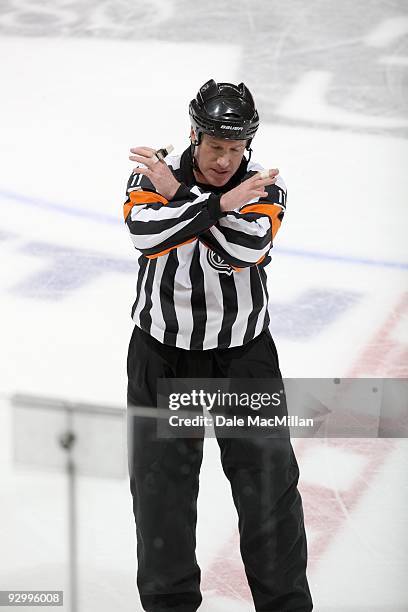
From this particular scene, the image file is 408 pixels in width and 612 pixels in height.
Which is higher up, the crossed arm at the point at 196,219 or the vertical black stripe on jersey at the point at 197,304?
the crossed arm at the point at 196,219

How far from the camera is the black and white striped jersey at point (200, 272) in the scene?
2.12m

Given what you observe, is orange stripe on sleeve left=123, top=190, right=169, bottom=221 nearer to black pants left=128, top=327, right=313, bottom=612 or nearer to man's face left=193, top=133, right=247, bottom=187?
man's face left=193, top=133, right=247, bottom=187

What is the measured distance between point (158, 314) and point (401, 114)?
3.40 m

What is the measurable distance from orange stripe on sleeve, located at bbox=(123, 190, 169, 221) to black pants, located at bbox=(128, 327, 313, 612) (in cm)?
29

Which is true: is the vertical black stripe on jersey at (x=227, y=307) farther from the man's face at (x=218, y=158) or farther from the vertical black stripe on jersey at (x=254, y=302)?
the man's face at (x=218, y=158)

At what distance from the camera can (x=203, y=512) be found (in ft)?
8.50

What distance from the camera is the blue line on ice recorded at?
4.20 m

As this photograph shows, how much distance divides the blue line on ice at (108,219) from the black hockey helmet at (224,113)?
2091 millimetres

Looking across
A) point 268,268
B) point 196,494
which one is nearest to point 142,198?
point 196,494

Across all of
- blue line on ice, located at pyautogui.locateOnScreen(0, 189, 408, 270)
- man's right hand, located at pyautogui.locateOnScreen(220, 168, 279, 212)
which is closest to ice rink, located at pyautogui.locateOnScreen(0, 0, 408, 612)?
blue line on ice, located at pyautogui.locateOnScreen(0, 189, 408, 270)

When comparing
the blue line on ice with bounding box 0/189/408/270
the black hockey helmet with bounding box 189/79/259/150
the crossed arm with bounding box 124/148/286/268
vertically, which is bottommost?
the crossed arm with bounding box 124/148/286/268

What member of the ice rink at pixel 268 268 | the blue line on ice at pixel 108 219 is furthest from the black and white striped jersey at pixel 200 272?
the blue line on ice at pixel 108 219

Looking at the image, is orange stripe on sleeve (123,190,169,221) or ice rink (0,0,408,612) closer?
orange stripe on sleeve (123,190,169,221)

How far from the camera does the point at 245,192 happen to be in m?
2.03
